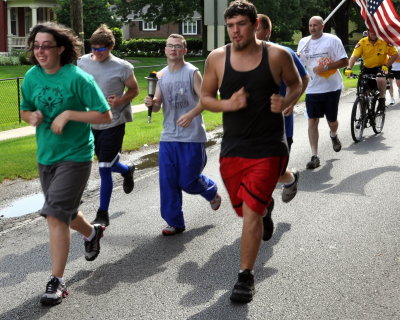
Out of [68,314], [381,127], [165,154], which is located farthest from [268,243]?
[381,127]

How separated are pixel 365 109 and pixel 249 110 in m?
7.62

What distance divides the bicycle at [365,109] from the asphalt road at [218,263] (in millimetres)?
3366

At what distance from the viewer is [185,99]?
21.7 feet

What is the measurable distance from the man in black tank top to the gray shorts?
1029 millimetres

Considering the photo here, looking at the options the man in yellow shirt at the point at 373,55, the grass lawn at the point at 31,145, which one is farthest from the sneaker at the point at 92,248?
the man in yellow shirt at the point at 373,55

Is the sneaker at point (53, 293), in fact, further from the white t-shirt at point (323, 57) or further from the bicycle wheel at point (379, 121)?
the bicycle wheel at point (379, 121)

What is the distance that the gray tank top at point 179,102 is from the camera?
659cm

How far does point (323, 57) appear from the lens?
32.7ft

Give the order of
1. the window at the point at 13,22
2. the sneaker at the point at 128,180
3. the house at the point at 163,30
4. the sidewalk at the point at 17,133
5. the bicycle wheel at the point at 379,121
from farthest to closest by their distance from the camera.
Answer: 1. the house at the point at 163,30
2. the window at the point at 13,22
3. the sidewalk at the point at 17,133
4. the bicycle wheel at the point at 379,121
5. the sneaker at the point at 128,180

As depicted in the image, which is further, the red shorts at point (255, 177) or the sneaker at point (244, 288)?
the red shorts at point (255, 177)

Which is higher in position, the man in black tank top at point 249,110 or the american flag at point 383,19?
the american flag at point 383,19

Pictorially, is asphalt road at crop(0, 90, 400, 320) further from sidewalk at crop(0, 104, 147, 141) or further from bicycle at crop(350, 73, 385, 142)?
sidewalk at crop(0, 104, 147, 141)

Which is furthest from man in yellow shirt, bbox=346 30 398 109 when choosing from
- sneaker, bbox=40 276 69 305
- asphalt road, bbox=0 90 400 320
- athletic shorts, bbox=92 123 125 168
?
sneaker, bbox=40 276 69 305

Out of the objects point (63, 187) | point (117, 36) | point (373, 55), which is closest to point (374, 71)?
point (373, 55)
